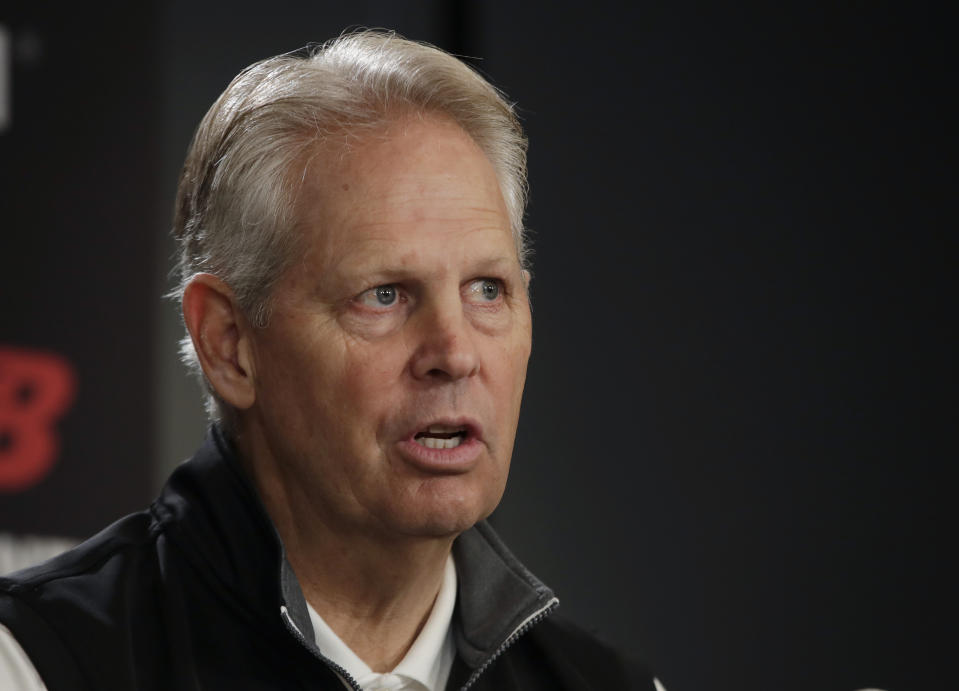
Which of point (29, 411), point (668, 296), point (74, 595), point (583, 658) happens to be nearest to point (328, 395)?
point (74, 595)

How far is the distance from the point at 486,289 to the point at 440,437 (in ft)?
0.57

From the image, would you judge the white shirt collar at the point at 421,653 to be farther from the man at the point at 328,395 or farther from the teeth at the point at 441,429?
the teeth at the point at 441,429

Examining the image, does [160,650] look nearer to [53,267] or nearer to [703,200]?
[53,267]

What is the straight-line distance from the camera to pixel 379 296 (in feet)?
4.34

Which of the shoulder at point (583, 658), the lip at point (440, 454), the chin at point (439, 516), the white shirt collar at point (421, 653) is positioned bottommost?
the shoulder at point (583, 658)

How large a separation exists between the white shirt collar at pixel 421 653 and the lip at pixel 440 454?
222 mm

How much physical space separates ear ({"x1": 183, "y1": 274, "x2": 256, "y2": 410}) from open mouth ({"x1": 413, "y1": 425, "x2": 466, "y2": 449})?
0.69 feet

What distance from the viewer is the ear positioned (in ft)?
4.59

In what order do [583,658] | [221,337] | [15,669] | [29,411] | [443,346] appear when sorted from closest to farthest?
[15,669] → [443,346] → [221,337] → [583,658] → [29,411]

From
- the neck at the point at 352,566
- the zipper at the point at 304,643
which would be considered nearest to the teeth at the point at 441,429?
the neck at the point at 352,566

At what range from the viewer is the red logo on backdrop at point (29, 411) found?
7.51 ft

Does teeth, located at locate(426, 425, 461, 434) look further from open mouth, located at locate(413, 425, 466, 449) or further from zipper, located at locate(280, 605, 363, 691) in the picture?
zipper, located at locate(280, 605, 363, 691)

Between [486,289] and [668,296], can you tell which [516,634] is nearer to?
[486,289]

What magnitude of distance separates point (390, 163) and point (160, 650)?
1.77ft
